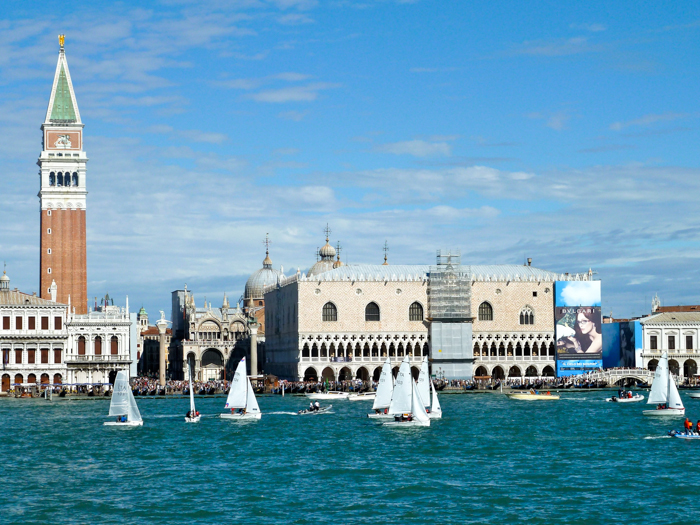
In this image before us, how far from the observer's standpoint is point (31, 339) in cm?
9719

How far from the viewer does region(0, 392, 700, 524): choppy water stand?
3556 centimetres

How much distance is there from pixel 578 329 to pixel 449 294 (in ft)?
47.0

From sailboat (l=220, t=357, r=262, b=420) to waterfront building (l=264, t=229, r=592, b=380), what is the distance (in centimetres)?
3889

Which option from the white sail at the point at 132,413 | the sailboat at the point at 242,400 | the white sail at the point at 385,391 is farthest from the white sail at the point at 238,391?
the white sail at the point at 385,391

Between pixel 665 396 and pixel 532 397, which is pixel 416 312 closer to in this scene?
pixel 532 397

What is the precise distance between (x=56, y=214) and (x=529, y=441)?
2699 inches

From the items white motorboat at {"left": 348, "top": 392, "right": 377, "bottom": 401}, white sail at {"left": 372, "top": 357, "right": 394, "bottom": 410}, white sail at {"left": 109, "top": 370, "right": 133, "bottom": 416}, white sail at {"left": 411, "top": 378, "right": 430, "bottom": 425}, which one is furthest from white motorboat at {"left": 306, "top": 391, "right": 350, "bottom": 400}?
white sail at {"left": 411, "top": 378, "right": 430, "bottom": 425}

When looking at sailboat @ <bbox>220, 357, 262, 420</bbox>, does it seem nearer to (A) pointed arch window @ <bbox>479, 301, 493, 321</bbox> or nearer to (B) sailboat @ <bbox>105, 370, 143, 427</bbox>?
(B) sailboat @ <bbox>105, 370, 143, 427</bbox>

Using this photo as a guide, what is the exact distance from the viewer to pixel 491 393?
9956 centimetres

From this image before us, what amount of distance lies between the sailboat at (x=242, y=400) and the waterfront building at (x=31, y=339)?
114 ft

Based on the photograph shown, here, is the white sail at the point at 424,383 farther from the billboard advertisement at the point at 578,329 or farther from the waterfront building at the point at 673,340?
the waterfront building at the point at 673,340

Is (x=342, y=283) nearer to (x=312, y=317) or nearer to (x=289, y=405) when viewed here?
(x=312, y=317)

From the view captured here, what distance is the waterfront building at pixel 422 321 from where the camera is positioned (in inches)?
4286

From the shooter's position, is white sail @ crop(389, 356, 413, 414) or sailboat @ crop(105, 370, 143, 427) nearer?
white sail @ crop(389, 356, 413, 414)
